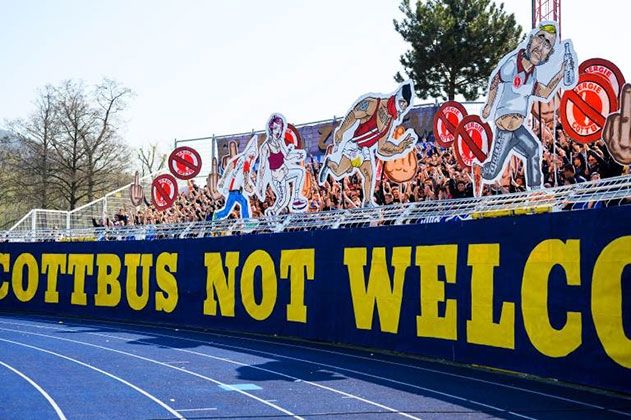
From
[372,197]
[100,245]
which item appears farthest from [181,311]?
[372,197]

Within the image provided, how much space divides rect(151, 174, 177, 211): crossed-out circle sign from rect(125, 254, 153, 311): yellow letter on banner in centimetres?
259

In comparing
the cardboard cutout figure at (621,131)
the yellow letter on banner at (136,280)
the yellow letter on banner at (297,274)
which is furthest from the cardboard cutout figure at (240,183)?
the cardboard cutout figure at (621,131)

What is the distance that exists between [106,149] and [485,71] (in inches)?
743

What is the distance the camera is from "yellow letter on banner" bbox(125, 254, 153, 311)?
83.0 ft

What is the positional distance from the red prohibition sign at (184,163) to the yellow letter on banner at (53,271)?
14.1 ft

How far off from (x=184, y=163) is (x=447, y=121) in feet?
33.4

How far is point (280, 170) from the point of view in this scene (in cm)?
2372

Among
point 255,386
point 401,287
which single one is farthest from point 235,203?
point 255,386

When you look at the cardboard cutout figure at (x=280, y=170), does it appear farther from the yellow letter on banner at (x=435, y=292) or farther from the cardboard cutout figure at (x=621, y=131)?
the cardboard cutout figure at (x=621, y=131)

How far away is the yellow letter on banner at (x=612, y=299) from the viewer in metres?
12.1

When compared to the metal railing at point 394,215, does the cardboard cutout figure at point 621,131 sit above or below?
above

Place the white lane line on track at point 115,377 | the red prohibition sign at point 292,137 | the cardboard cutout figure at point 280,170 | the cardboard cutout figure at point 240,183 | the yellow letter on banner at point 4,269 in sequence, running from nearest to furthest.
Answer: the white lane line on track at point 115,377
the cardboard cutout figure at point 280,170
the red prohibition sign at point 292,137
the cardboard cutout figure at point 240,183
the yellow letter on banner at point 4,269

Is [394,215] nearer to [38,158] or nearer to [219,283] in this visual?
[219,283]

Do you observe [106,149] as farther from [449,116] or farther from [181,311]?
[449,116]
